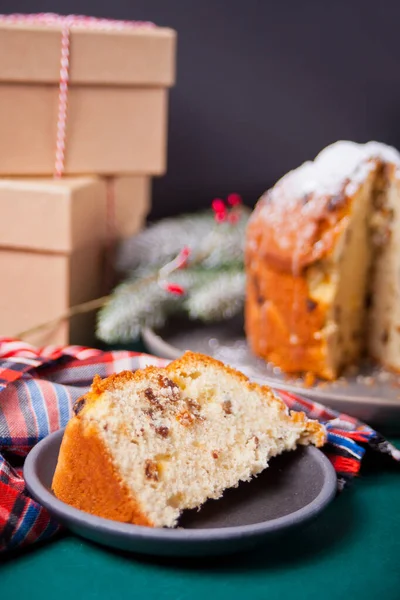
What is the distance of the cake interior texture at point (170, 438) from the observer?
1.20 meters

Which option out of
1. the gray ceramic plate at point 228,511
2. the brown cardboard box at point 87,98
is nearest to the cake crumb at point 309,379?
the gray ceramic plate at point 228,511

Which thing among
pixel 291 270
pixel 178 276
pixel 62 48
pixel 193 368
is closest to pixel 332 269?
pixel 291 270

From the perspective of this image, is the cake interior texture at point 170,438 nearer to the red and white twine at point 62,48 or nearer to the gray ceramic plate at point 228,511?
the gray ceramic plate at point 228,511

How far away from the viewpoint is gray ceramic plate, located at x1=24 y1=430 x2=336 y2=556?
1.12 metres

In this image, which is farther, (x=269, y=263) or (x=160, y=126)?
(x=160, y=126)

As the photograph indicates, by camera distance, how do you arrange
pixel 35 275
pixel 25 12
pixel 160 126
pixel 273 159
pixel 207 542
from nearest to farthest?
pixel 207 542 < pixel 35 275 < pixel 160 126 < pixel 25 12 < pixel 273 159

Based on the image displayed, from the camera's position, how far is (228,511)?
131 centimetres

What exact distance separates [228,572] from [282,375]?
2.88 feet

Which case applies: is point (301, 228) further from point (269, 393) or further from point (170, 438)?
point (170, 438)

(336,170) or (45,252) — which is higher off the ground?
(336,170)

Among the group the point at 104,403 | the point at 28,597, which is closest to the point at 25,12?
the point at 104,403

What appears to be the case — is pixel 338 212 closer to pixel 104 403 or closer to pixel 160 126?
pixel 160 126

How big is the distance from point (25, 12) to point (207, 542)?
2.29 m

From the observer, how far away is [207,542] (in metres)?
1.12
